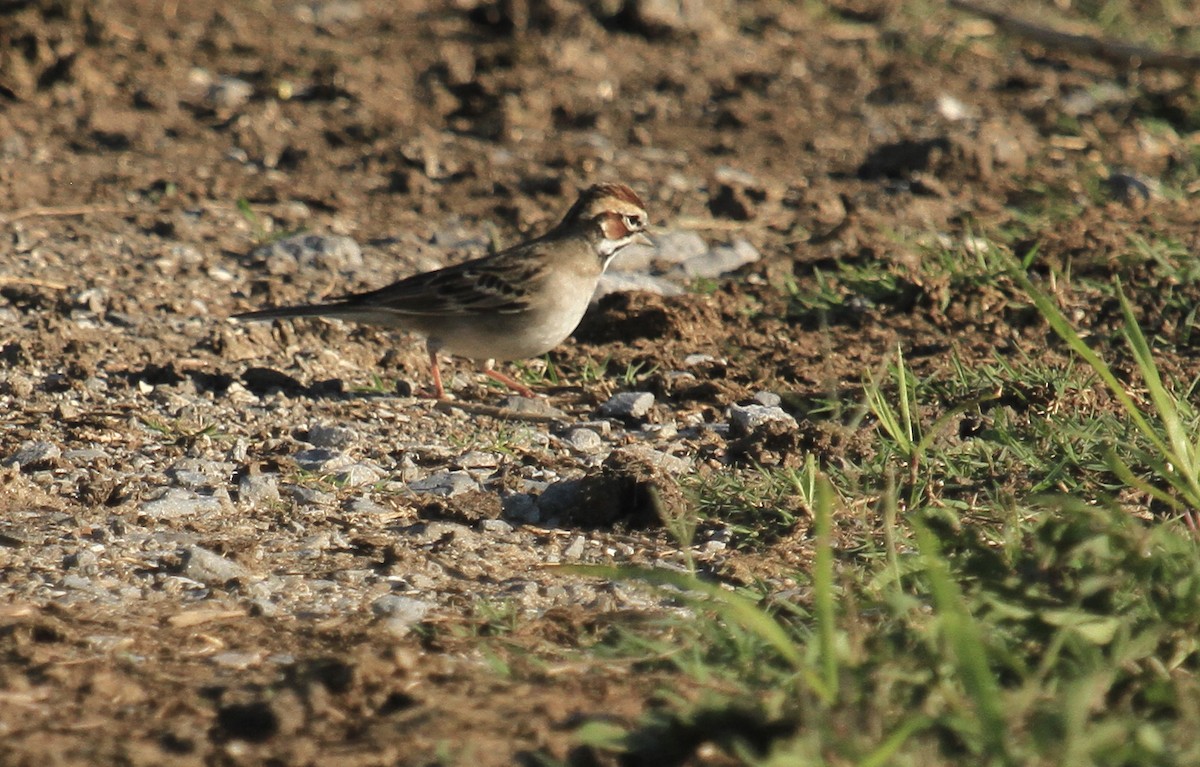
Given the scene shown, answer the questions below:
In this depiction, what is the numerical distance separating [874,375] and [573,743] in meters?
3.38

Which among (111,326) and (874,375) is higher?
(111,326)

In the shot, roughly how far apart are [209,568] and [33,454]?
1.20 meters

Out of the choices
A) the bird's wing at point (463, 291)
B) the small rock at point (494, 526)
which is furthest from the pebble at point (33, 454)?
the bird's wing at point (463, 291)

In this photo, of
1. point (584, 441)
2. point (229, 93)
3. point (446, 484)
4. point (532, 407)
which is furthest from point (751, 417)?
point (229, 93)

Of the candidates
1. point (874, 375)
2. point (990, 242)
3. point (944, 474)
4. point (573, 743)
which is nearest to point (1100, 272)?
point (990, 242)

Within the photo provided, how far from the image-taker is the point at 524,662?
4.06 m

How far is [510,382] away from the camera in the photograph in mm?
6906

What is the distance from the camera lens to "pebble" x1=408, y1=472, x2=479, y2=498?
5.55 meters

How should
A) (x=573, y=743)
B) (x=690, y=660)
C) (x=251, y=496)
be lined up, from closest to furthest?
(x=573, y=743) → (x=690, y=660) → (x=251, y=496)

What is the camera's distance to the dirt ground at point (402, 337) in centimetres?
398

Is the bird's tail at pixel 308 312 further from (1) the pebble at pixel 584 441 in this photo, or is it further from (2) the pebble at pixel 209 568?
(2) the pebble at pixel 209 568

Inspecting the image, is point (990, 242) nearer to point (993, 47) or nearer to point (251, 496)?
point (251, 496)

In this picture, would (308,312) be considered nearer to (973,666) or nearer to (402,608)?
(402,608)

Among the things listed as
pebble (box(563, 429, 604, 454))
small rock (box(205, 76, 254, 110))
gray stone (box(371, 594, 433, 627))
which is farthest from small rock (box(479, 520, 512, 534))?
small rock (box(205, 76, 254, 110))
